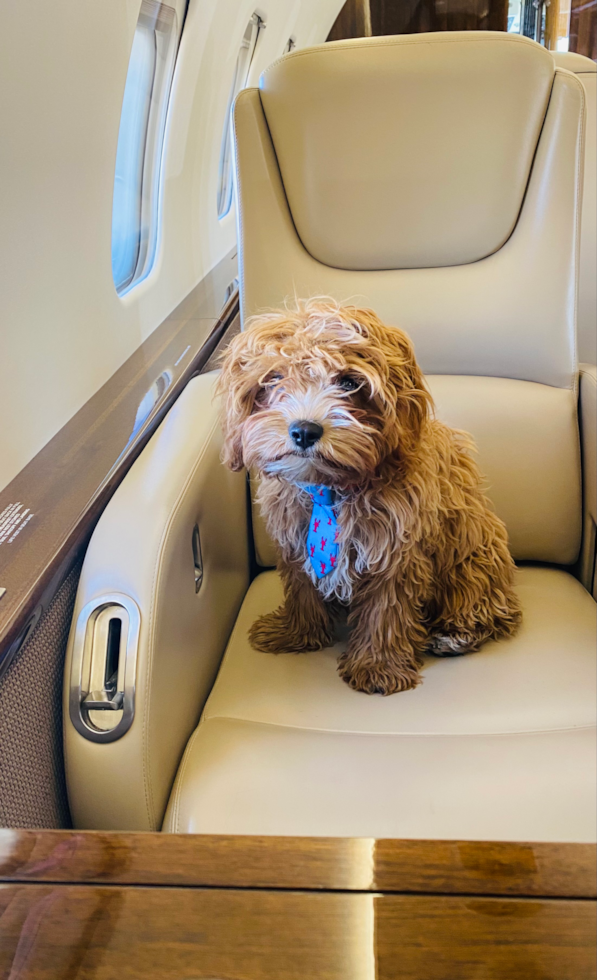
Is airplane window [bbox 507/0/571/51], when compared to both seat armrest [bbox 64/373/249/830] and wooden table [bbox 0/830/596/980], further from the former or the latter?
wooden table [bbox 0/830/596/980]

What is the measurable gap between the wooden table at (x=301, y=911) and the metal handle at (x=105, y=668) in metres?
0.42

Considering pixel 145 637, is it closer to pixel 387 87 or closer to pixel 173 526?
pixel 173 526

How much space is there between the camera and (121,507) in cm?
139

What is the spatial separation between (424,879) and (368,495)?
0.80 m

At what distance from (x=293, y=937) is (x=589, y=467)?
1416mm

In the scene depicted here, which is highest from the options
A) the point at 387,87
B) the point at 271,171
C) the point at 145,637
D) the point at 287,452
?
the point at 387,87

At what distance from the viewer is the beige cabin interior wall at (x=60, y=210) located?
1.72 m

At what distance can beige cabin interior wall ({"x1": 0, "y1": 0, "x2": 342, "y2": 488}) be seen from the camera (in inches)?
67.6

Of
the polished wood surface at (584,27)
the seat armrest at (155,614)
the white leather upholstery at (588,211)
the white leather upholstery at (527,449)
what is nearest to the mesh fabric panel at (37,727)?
the seat armrest at (155,614)

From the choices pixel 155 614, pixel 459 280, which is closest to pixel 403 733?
pixel 155 614

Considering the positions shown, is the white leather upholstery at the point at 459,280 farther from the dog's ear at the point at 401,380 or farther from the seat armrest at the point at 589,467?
the dog's ear at the point at 401,380

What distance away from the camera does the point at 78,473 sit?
5.68 feet

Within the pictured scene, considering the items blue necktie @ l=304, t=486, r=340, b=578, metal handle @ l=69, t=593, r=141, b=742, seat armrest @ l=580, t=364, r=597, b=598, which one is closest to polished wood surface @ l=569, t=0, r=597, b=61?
seat armrest @ l=580, t=364, r=597, b=598

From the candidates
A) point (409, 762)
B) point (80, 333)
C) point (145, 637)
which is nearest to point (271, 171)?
point (80, 333)
